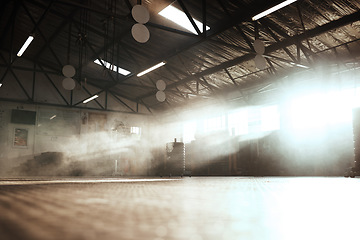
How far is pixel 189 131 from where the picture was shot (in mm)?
15062

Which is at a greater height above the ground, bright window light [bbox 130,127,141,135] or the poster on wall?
bright window light [bbox 130,127,141,135]

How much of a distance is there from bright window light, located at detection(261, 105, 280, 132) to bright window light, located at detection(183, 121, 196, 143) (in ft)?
14.8

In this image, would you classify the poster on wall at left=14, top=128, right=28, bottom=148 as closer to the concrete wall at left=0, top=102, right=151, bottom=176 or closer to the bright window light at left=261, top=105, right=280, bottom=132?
the concrete wall at left=0, top=102, right=151, bottom=176

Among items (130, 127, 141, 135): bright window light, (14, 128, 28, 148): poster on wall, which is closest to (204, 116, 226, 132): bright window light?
(130, 127, 141, 135): bright window light

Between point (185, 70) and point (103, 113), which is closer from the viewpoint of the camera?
point (185, 70)

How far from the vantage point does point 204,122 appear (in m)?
14.2

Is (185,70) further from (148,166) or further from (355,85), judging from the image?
(148,166)

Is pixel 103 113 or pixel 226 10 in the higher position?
pixel 226 10

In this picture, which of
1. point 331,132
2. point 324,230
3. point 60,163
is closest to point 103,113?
point 60,163

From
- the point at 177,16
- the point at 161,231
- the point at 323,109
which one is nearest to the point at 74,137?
the point at 177,16

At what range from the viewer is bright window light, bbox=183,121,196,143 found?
14.8 meters

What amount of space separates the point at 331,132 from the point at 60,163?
12123 millimetres

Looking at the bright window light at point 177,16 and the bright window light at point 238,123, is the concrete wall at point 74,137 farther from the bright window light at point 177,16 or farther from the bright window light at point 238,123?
the bright window light at point 177,16

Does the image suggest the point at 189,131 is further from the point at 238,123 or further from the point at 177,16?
the point at 177,16
